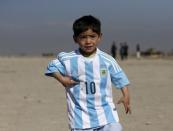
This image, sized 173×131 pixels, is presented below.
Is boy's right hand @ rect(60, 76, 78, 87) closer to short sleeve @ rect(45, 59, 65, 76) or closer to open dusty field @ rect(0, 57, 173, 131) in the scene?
short sleeve @ rect(45, 59, 65, 76)

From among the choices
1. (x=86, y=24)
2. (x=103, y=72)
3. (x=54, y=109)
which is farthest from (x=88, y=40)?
(x=54, y=109)

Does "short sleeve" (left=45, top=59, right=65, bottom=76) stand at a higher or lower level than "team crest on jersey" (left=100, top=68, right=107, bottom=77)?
higher

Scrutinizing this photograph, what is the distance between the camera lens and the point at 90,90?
6023 mm

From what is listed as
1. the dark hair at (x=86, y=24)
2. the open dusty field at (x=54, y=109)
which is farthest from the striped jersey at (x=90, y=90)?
the open dusty field at (x=54, y=109)

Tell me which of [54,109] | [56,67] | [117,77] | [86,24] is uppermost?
[86,24]

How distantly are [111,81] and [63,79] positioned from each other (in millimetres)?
464

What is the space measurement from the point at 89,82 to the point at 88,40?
39 cm

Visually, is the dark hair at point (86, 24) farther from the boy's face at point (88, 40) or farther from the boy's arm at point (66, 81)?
the boy's arm at point (66, 81)

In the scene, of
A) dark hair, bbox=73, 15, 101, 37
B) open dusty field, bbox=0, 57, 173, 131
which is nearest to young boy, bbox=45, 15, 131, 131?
dark hair, bbox=73, 15, 101, 37

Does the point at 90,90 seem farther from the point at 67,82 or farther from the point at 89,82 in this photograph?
the point at 67,82

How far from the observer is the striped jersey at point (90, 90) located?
6031mm

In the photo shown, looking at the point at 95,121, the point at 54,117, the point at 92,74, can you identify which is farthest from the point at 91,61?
the point at 54,117

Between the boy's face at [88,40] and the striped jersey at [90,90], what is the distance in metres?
0.09

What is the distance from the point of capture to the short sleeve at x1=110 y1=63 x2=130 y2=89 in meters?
6.14
